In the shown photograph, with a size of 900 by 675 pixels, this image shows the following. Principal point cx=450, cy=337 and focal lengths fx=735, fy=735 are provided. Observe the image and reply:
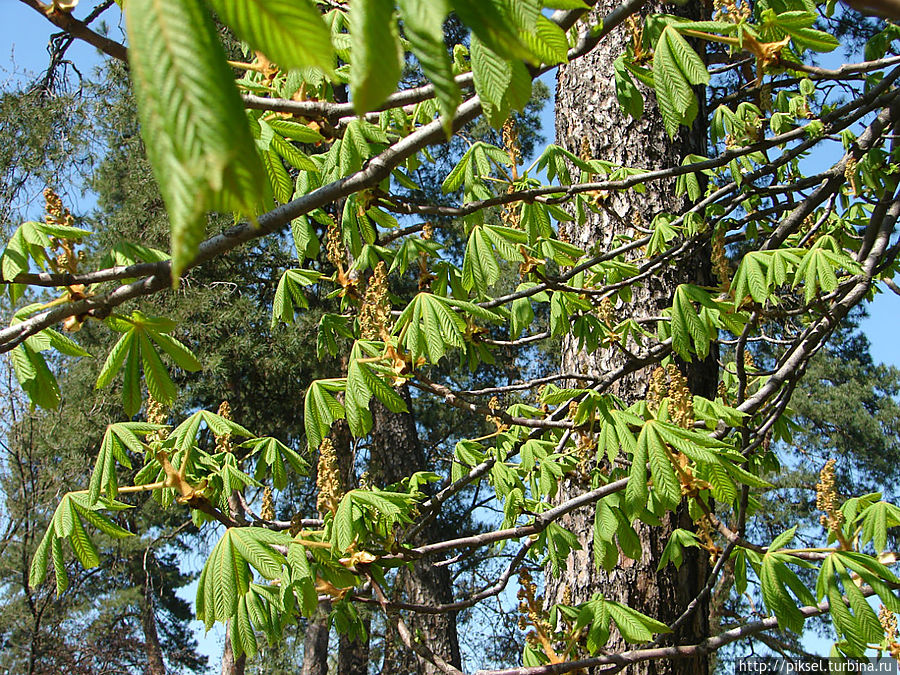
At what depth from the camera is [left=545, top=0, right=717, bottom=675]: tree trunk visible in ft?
8.97

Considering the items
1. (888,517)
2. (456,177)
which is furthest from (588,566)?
(456,177)

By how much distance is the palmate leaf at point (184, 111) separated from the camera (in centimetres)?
38

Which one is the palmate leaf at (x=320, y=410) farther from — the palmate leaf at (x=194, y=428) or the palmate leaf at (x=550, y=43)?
the palmate leaf at (x=550, y=43)

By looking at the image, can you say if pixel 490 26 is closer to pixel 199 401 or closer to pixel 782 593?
pixel 782 593

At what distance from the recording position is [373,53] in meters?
0.45

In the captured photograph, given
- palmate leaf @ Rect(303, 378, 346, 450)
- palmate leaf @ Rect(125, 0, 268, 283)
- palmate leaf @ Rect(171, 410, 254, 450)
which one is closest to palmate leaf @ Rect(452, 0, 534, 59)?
palmate leaf @ Rect(125, 0, 268, 283)

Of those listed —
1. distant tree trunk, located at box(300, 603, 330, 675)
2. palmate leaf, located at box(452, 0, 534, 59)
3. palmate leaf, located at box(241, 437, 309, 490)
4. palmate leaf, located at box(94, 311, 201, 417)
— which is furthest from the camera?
distant tree trunk, located at box(300, 603, 330, 675)

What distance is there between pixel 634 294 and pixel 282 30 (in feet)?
9.23

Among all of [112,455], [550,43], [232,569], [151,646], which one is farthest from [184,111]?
[151,646]

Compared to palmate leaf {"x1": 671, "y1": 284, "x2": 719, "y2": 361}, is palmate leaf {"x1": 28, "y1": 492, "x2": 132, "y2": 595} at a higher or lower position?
lower

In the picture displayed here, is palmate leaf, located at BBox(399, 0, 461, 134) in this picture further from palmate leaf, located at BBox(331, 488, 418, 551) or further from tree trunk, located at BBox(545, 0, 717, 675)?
tree trunk, located at BBox(545, 0, 717, 675)

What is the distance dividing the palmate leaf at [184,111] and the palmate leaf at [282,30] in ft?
0.21

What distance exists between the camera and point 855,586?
173 centimetres

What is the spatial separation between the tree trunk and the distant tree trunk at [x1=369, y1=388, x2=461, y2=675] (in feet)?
7.32
